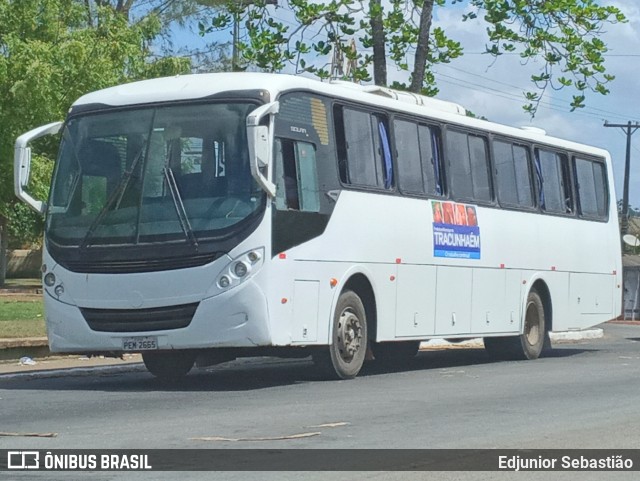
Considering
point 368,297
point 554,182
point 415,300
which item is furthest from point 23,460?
point 554,182

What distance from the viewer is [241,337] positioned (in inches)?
581

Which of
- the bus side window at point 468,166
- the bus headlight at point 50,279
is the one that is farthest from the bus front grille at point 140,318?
the bus side window at point 468,166

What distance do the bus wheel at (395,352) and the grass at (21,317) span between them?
569 centimetres

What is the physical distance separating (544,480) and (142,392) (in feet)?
23.3

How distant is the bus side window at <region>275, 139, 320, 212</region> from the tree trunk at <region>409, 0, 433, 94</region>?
11181 mm

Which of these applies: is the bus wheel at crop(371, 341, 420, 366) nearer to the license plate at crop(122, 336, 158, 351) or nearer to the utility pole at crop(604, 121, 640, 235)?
the license plate at crop(122, 336, 158, 351)

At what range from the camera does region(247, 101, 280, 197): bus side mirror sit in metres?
14.5

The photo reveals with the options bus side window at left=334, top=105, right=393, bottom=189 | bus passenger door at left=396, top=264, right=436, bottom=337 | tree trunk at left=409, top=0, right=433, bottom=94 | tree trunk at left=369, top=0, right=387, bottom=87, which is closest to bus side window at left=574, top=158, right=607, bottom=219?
tree trunk at left=409, top=0, right=433, bottom=94

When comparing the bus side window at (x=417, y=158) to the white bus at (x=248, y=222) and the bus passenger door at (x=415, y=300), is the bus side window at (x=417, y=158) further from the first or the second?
the bus passenger door at (x=415, y=300)

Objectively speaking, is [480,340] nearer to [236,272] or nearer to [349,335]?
[349,335]

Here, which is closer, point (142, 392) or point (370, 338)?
point (142, 392)

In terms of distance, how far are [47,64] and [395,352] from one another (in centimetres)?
1511

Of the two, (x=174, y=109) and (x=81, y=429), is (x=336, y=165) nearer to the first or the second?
(x=174, y=109)

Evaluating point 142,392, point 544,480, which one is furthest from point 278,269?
point 544,480
